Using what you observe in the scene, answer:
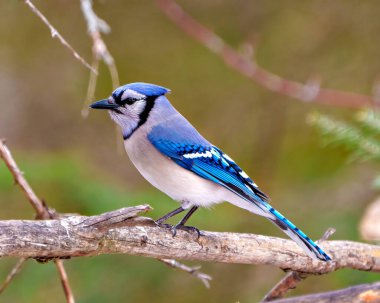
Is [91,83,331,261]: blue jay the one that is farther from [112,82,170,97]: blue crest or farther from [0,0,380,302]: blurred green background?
[0,0,380,302]: blurred green background

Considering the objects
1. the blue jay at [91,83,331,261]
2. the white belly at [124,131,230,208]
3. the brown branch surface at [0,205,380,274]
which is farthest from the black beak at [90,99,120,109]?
the brown branch surface at [0,205,380,274]

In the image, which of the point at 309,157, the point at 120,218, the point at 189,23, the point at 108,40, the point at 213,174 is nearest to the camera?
the point at 120,218

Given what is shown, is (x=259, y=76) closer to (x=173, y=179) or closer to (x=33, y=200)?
(x=173, y=179)

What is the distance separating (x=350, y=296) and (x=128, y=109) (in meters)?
0.92

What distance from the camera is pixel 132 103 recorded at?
2.50 metres

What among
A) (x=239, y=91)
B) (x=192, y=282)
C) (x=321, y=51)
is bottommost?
(x=192, y=282)

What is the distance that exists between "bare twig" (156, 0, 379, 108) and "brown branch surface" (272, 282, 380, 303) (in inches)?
50.5

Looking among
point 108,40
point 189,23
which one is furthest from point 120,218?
point 108,40

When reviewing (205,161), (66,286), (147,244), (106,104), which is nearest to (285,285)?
(205,161)

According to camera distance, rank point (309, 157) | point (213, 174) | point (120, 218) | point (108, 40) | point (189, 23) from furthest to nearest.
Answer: point (108, 40) < point (309, 157) < point (189, 23) < point (213, 174) < point (120, 218)

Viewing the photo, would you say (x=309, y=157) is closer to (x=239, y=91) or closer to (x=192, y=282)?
(x=239, y=91)

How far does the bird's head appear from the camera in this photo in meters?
2.46

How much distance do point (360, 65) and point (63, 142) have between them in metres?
1.80

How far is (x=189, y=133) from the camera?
2535 mm
